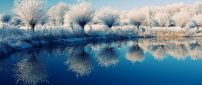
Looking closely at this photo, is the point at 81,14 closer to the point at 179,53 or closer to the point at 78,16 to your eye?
the point at 78,16

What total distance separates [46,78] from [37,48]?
49.3 feet

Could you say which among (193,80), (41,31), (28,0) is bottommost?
(193,80)

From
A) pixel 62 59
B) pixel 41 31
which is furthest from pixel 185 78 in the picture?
pixel 41 31

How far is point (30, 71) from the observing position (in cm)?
1881

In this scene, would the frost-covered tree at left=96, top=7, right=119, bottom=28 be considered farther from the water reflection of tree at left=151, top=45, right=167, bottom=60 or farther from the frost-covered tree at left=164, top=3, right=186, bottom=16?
the frost-covered tree at left=164, top=3, right=186, bottom=16

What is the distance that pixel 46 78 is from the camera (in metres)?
16.7

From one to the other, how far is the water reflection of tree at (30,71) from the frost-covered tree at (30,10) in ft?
36.1

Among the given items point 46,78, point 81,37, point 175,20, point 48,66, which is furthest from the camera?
point 175,20

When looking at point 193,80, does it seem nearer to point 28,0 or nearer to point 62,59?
point 62,59

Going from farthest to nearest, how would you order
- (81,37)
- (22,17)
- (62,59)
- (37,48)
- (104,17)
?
(104,17)
(81,37)
(22,17)
(37,48)
(62,59)

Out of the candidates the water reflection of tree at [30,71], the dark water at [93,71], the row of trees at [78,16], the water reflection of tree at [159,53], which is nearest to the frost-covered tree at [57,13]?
the row of trees at [78,16]

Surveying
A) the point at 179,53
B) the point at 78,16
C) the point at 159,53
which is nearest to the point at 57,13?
the point at 78,16

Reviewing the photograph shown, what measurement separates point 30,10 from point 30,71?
17.4m

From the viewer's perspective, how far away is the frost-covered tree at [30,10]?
3512cm
